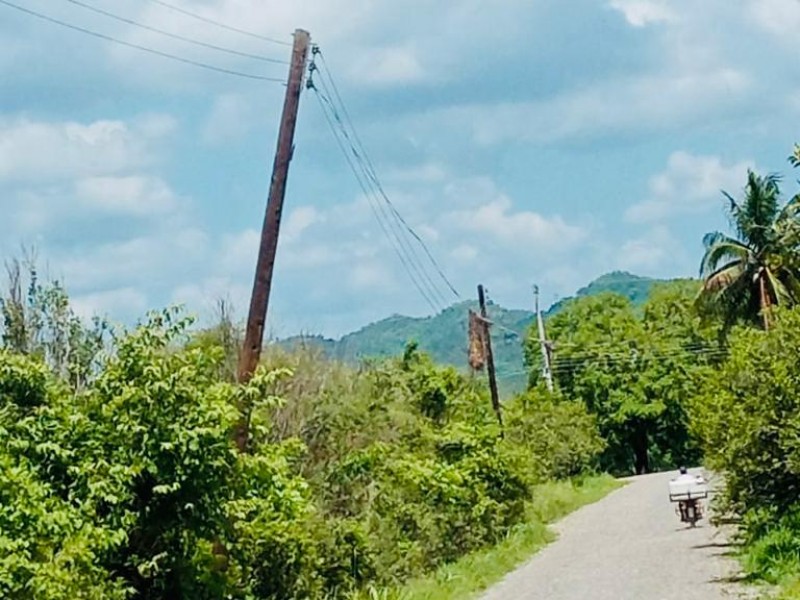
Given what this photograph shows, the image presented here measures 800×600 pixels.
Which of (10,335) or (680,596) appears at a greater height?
(10,335)

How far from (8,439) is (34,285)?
26.0 ft

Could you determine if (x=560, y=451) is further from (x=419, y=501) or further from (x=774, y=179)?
(x=419, y=501)

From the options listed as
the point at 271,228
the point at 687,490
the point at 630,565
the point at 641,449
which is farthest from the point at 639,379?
the point at 271,228

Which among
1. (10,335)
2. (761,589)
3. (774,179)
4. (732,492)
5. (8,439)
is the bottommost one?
(761,589)

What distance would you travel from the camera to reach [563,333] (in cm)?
9256

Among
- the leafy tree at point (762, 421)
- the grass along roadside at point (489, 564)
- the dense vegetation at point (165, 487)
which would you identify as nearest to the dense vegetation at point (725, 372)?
the leafy tree at point (762, 421)

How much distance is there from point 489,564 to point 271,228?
1026 cm

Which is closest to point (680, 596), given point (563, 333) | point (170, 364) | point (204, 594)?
point (204, 594)

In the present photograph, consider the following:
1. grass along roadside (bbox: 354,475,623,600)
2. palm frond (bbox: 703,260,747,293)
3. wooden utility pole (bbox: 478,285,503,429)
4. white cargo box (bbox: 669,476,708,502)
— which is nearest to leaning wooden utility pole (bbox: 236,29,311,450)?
grass along roadside (bbox: 354,475,623,600)

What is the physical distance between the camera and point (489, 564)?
25109 millimetres

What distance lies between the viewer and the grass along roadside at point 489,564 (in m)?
20.1

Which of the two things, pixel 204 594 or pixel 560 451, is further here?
pixel 560 451

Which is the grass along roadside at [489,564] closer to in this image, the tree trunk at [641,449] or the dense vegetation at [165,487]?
the dense vegetation at [165,487]

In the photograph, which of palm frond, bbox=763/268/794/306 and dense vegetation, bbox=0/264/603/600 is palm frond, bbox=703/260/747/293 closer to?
palm frond, bbox=763/268/794/306
